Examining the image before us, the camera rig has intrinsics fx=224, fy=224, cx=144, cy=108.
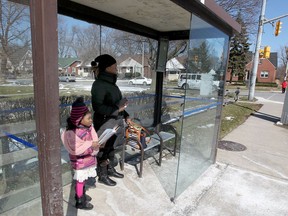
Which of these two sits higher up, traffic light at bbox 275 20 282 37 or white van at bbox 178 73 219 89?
Result: traffic light at bbox 275 20 282 37

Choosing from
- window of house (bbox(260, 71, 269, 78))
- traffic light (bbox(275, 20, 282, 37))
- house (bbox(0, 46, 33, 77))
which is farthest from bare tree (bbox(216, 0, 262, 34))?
window of house (bbox(260, 71, 269, 78))

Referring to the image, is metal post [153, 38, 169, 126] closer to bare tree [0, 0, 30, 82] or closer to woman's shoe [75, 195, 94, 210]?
woman's shoe [75, 195, 94, 210]

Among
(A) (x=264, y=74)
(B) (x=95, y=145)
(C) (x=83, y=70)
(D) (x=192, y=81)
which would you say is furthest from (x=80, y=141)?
(A) (x=264, y=74)

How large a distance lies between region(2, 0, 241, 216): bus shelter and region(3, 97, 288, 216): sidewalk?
18cm

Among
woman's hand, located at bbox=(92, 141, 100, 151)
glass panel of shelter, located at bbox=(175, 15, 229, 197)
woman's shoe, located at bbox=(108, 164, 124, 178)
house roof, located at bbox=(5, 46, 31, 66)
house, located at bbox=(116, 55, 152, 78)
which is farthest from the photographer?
house, located at bbox=(116, 55, 152, 78)

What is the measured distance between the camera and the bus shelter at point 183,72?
117 cm

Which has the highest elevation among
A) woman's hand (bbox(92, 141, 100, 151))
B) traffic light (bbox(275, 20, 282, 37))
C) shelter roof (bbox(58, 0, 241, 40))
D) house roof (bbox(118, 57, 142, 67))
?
traffic light (bbox(275, 20, 282, 37))

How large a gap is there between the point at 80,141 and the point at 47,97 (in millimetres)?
1108

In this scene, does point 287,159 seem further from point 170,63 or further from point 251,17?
point 251,17

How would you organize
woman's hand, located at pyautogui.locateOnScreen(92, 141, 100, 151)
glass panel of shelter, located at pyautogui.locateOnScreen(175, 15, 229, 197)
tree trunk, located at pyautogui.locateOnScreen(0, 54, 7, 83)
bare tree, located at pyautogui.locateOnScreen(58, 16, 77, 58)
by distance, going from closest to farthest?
tree trunk, located at pyautogui.locateOnScreen(0, 54, 7, 83)
woman's hand, located at pyautogui.locateOnScreen(92, 141, 100, 151)
glass panel of shelter, located at pyautogui.locateOnScreen(175, 15, 229, 197)
bare tree, located at pyautogui.locateOnScreen(58, 16, 77, 58)

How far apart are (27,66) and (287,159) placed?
5059mm

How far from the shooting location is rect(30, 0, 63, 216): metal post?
1136mm

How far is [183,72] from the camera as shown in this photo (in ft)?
10.3

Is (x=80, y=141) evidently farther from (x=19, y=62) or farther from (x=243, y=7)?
(x=243, y=7)
